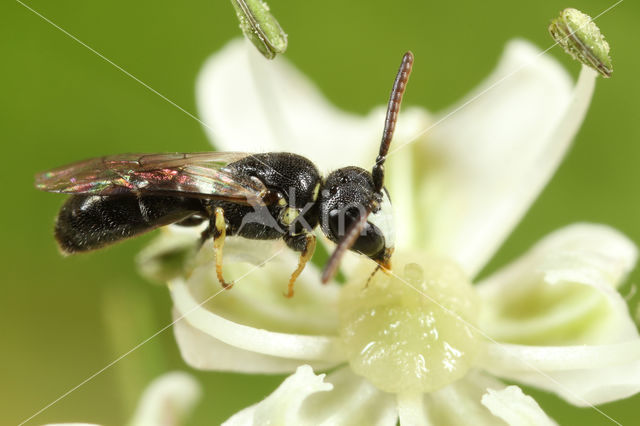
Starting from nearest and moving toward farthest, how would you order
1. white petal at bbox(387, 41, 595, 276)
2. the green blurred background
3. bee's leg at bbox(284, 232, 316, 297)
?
bee's leg at bbox(284, 232, 316, 297) < white petal at bbox(387, 41, 595, 276) < the green blurred background

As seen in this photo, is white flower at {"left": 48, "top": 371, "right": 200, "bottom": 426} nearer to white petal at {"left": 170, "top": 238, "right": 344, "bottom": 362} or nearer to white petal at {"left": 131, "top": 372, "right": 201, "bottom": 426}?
white petal at {"left": 131, "top": 372, "right": 201, "bottom": 426}

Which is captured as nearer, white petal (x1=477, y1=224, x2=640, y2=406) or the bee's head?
the bee's head

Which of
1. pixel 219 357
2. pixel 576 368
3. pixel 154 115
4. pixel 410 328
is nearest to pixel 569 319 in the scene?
pixel 576 368

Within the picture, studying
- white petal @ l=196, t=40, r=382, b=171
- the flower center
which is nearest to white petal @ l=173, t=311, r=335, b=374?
the flower center

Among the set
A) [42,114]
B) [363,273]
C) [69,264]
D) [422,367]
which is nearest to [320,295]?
[363,273]

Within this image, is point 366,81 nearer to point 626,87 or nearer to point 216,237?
point 626,87

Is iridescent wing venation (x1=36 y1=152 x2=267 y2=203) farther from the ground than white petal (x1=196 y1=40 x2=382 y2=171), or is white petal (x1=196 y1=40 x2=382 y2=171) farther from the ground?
iridescent wing venation (x1=36 y1=152 x2=267 y2=203)

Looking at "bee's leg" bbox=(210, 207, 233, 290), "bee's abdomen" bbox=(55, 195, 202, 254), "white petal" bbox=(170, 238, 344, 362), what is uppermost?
"bee's leg" bbox=(210, 207, 233, 290)
